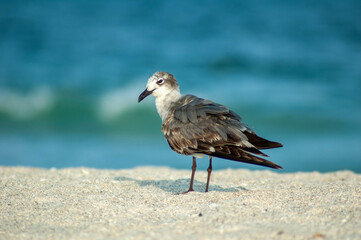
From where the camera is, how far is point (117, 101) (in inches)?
591

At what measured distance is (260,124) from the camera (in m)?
13.4

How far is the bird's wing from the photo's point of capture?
505cm

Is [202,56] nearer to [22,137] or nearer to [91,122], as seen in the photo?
[91,122]

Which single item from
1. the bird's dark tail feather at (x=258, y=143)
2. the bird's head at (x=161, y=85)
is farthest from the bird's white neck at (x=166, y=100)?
the bird's dark tail feather at (x=258, y=143)

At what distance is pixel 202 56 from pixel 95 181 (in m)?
12.1

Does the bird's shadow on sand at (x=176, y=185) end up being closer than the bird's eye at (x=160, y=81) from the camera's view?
Yes

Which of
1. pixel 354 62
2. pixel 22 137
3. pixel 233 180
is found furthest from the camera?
pixel 354 62

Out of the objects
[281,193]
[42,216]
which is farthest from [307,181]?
[42,216]

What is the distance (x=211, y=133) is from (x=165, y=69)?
11.2 meters

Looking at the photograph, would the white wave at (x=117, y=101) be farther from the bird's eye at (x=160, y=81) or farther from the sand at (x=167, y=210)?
the bird's eye at (x=160, y=81)

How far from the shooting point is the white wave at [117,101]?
14562mm

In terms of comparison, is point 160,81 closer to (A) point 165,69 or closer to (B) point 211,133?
(B) point 211,133

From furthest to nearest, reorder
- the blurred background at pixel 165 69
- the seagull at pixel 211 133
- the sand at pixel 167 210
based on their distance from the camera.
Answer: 1. the blurred background at pixel 165 69
2. the seagull at pixel 211 133
3. the sand at pixel 167 210

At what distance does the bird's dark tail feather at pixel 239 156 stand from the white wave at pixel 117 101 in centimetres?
962
